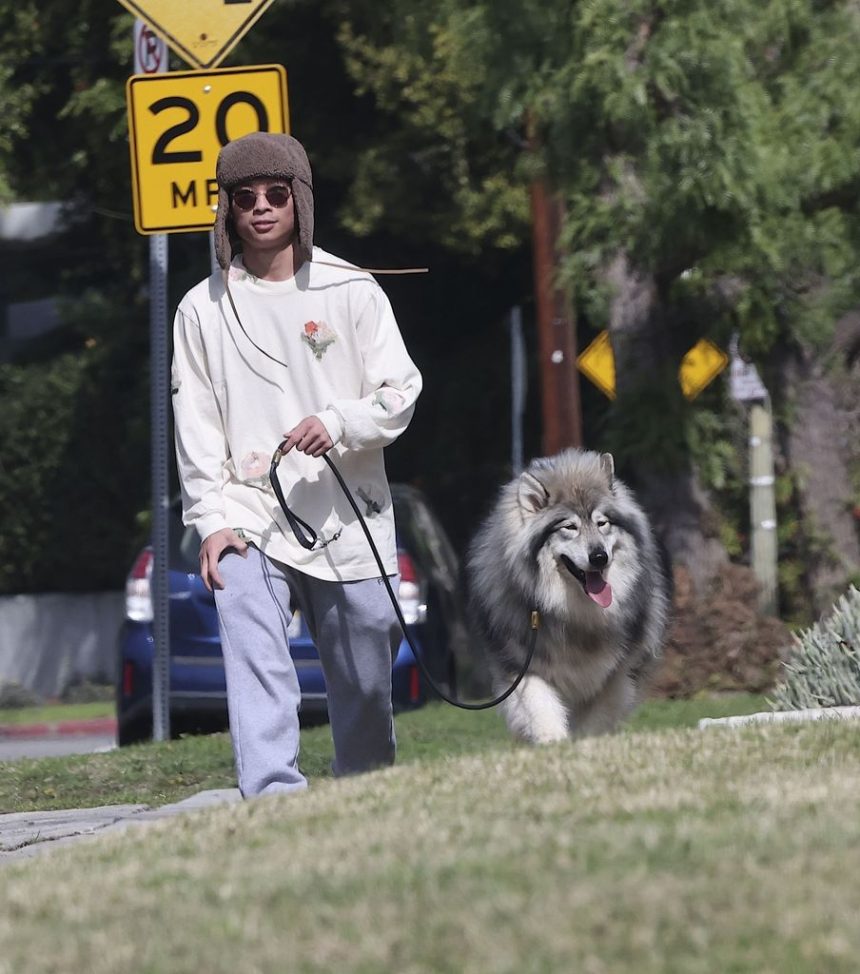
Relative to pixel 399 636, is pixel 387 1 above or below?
above

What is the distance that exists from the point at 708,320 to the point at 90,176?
11116mm

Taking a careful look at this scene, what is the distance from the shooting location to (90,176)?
2525cm

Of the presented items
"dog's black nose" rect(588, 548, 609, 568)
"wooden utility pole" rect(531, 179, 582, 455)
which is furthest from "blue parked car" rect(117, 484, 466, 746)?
"wooden utility pole" rect(531, 179, 582, 455)

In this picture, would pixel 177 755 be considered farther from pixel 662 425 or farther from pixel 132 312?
pixel 132 312

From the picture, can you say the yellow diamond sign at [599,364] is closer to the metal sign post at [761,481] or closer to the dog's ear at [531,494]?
the metal sign post at [761,481]

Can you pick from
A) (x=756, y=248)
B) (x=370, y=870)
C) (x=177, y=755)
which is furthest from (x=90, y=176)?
(x=370, y=870)

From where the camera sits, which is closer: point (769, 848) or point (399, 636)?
point (769, 848)

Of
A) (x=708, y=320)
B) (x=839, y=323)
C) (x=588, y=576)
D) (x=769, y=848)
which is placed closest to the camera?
(x=769, y=848)

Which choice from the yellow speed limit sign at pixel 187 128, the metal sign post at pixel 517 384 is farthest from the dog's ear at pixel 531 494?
the metal sign post at pixel 517 384

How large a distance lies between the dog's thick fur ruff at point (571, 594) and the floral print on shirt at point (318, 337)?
1.89 meters

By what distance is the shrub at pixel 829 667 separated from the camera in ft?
27.3

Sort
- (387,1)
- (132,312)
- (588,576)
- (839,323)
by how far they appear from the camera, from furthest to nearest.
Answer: (132,312) < (387,1) < (839,323) < (588,576)

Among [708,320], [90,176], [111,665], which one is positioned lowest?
[111,665]

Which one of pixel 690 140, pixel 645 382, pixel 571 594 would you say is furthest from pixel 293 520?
pixel 645 382
